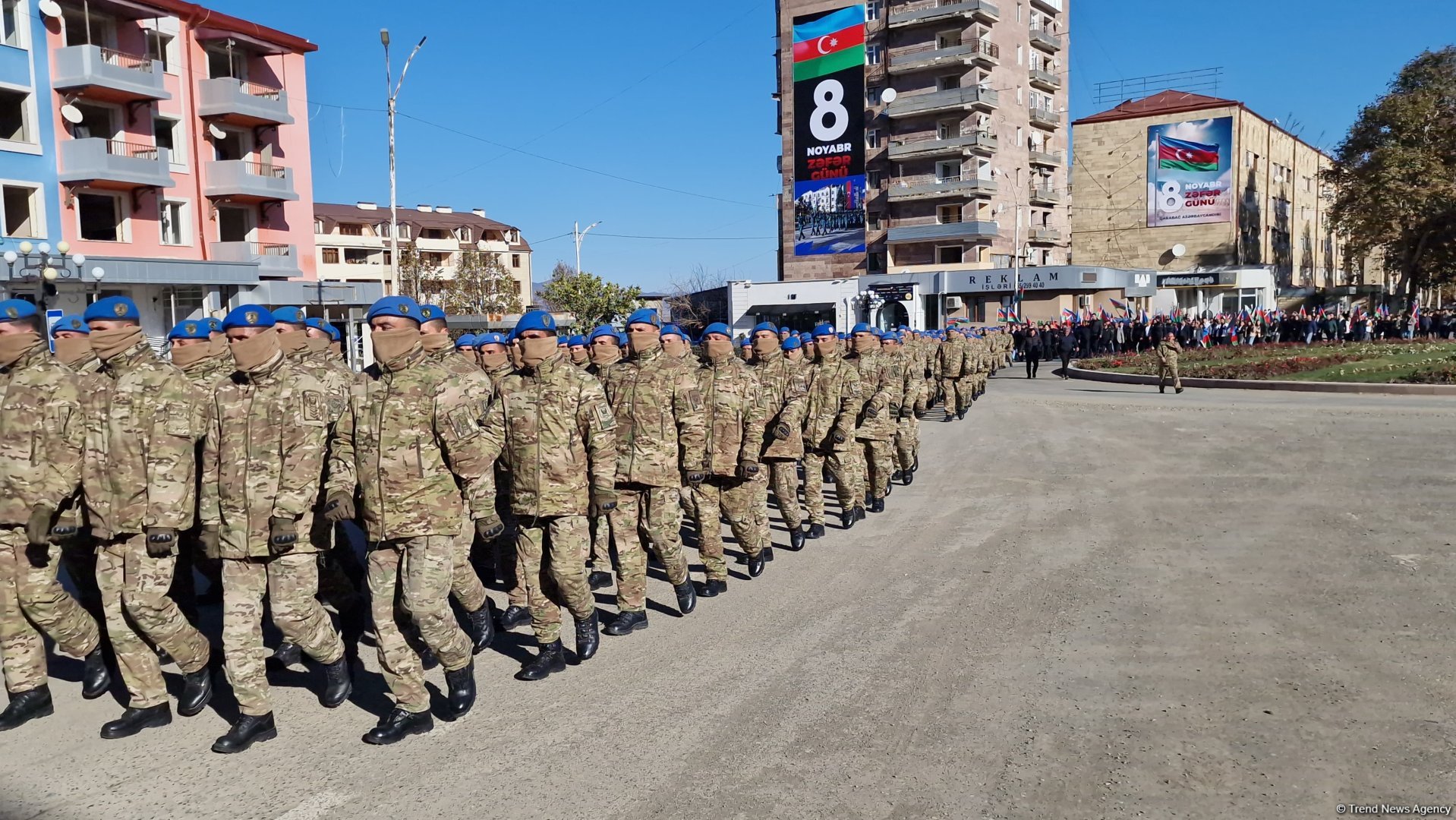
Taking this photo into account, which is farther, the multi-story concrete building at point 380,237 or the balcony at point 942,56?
the multi-story concrete building at point 380,237

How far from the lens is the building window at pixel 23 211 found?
26.6 metres

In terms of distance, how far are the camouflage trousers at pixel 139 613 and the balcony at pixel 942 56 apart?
5658cm

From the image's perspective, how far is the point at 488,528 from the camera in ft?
17.3

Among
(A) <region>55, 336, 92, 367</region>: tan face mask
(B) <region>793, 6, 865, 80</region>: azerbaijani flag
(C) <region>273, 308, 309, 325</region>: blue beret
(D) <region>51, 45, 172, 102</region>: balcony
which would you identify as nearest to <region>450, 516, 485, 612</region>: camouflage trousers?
(C) <region>273, 308, 309, 325</region>: blue beret

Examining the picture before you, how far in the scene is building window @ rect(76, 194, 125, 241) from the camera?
2880 cm

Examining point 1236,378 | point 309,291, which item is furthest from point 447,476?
point 309,291

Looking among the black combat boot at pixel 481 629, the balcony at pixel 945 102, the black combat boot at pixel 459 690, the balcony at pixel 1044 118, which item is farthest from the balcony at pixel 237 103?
the balcony at pixel 1044 118

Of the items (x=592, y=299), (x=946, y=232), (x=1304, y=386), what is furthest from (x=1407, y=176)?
(x=592, y=299)

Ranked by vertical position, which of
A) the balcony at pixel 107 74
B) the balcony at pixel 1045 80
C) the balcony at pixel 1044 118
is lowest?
the balcony at pixel 107 74

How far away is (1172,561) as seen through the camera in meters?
8.02

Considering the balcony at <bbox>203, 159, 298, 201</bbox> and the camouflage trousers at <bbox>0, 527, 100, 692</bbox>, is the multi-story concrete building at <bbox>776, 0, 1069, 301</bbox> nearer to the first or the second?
the balcony at <bbox>203, 159, 298, 201</bbox>

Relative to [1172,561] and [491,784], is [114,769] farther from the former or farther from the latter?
[1172,561]

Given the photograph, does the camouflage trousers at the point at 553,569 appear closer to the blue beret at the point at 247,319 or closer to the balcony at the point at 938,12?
the blue beret at the point at 247,319

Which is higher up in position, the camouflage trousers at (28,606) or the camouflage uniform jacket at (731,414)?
the camouflage uniform jacket at (731,414)
